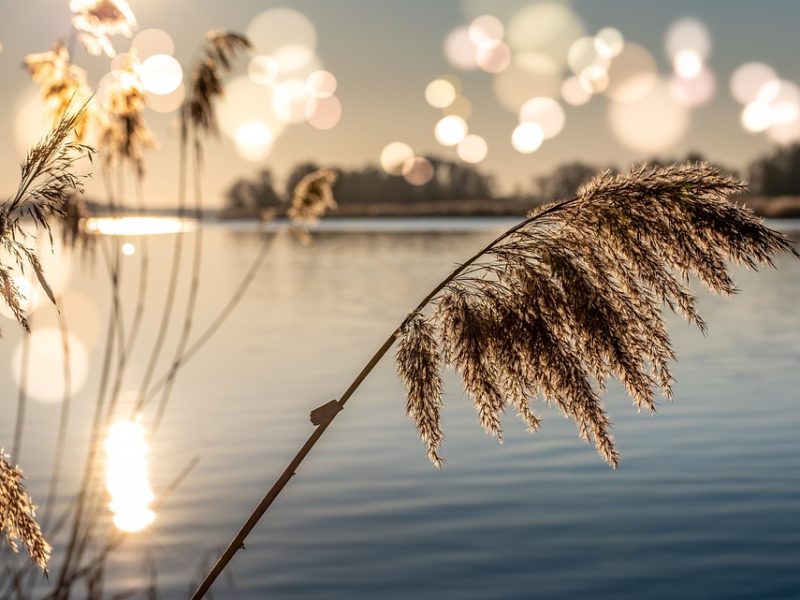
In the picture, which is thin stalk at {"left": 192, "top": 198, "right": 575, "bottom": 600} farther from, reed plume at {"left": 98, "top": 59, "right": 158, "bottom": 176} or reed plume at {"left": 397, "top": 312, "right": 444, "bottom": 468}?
reed plume at {"left": 98, "top": 59, "right": 158, "bottom": 176}

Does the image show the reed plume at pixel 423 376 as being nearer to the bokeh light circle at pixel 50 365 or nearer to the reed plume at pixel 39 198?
the reed plume at pixel 39 198

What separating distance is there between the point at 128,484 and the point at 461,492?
17.0 feet

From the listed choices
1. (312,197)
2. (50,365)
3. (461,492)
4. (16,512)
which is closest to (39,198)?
(16,512)

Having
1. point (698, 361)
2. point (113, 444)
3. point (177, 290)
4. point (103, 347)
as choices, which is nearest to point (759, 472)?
point (113, 444)

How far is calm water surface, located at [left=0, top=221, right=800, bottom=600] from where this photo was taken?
11883 mm

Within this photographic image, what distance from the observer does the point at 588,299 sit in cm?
308

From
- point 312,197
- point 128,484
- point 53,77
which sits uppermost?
point 128,484

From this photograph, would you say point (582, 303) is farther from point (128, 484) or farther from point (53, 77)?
point (128, 484)

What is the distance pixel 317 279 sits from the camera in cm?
5962

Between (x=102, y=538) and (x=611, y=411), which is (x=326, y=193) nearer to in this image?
(x=102, y=538)

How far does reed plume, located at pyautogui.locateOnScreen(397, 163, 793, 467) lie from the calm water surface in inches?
200

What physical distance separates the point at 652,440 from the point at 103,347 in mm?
21820

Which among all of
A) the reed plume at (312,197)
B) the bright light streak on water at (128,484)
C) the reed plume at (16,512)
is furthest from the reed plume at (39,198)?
the bright light streak on water at (128,484)

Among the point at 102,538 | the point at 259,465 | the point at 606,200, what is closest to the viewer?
the point at 606,200
